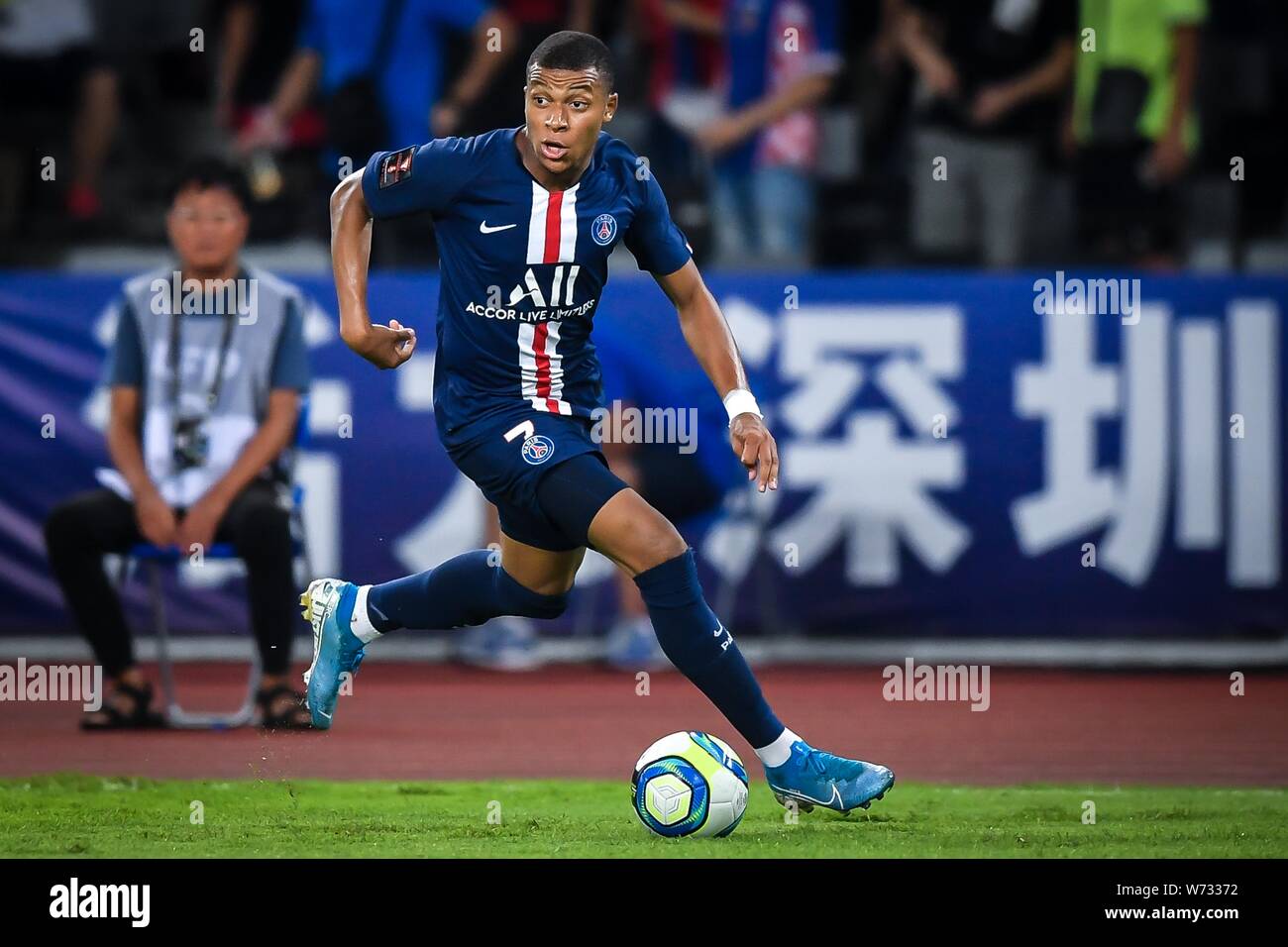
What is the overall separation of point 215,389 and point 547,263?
2889 mm

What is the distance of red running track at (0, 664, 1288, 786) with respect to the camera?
7.11m

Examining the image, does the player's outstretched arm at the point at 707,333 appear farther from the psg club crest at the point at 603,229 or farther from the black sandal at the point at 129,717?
the black sandal at the point at 129,717

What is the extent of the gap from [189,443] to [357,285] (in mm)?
2719

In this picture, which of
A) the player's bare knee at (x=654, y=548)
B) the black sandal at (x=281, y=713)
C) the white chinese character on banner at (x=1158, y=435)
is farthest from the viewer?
the white chinese character on banner at (x=1158, y=435)

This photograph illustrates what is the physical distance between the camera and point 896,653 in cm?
1000

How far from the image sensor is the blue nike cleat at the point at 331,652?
6168mm

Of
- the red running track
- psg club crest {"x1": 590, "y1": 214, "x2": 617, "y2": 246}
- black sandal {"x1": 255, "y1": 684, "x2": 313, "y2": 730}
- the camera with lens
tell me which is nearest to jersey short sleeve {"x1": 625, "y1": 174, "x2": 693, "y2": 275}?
psg club crest {"x1": 590, "y1": 214, "x2": 617, "y2": 246}

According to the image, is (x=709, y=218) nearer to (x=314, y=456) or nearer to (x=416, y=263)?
(x=416, y=263)

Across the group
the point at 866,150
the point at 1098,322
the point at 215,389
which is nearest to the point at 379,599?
the point at 215,389

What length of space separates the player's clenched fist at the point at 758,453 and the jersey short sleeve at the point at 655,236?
1.96 ft

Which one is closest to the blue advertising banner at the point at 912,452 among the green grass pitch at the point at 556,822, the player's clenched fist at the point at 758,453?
the green grass pitch at the point at 556,822

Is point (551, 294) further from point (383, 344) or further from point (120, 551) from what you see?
point (120, 551)

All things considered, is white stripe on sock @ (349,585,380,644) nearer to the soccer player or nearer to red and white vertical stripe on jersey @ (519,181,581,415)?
the soccer player

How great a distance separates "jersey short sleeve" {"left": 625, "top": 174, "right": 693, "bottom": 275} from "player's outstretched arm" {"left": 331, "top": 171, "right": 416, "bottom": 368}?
69 cm
